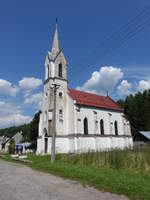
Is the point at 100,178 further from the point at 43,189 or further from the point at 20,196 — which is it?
the point at 20,196

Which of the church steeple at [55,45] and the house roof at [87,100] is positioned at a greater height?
the church steeple at [55,45]

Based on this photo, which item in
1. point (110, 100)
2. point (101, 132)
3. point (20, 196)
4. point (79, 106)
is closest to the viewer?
point (20, 196)

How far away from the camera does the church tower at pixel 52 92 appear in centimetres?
3061

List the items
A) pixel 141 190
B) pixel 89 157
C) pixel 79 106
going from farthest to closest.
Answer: pixel 79 106
pixel 89 157
pixel 141 190

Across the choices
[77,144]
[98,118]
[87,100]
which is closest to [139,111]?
[98,118]

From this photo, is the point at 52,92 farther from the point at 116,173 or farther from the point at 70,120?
the point at 116,173

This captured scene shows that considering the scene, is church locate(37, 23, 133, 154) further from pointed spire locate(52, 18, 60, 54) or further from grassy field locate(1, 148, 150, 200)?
grassy field locate(1, 148, 150, 200)

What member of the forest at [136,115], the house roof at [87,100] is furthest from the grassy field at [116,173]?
the forest at [136,115]

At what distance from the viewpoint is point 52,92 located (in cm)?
3189

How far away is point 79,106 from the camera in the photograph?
31562 mm

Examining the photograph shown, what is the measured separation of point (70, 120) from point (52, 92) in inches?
246

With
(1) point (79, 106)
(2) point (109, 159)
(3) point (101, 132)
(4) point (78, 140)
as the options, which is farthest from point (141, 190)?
(3) point (101, 132)

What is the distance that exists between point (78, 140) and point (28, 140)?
28013mm

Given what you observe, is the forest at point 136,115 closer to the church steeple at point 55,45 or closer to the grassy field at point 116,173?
the church steeple at point 55,45
